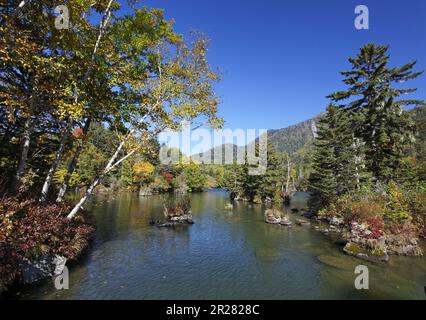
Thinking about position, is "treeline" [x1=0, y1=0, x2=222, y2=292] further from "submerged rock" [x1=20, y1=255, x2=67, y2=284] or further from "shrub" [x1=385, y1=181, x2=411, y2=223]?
"shrub" [x1=385, y1=181, x2=411, y2=223]

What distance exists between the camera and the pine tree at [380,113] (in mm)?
27944

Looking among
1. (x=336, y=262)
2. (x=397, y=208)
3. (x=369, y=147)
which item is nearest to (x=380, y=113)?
(x=369, y=147)

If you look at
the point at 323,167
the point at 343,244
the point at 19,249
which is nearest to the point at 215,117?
the point at 19,249

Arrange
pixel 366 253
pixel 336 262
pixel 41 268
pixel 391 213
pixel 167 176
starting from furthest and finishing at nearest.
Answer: pixel 167 176, pixel 391 213, pixel 366 253, pixel 336 262, pixel 41 268

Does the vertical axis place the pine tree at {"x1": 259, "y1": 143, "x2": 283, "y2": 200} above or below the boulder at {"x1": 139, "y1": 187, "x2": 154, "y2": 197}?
above

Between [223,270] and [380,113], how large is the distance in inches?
1010

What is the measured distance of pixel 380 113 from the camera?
2855 centimetres

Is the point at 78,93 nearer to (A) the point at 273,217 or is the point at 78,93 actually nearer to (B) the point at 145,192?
(A) the point at 273,217

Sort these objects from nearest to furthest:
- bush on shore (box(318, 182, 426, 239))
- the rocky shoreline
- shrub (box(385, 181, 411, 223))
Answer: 1. the rocky shoreline
2. bush on shore (box(318, 182, 426, 239))
3. shrub (box(385, 181, 411, 223))

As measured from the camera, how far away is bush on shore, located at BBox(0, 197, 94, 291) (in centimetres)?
978

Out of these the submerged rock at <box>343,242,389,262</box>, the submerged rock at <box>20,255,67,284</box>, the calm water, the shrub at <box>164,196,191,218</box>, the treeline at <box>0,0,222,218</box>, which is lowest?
the calm water

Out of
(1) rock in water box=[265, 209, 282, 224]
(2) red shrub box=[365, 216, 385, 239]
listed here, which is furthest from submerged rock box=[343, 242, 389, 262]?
(1) rock in water box=[265, 209, 282, 224]

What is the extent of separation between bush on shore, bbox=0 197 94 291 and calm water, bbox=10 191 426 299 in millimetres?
1201

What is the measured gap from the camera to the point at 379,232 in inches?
718
